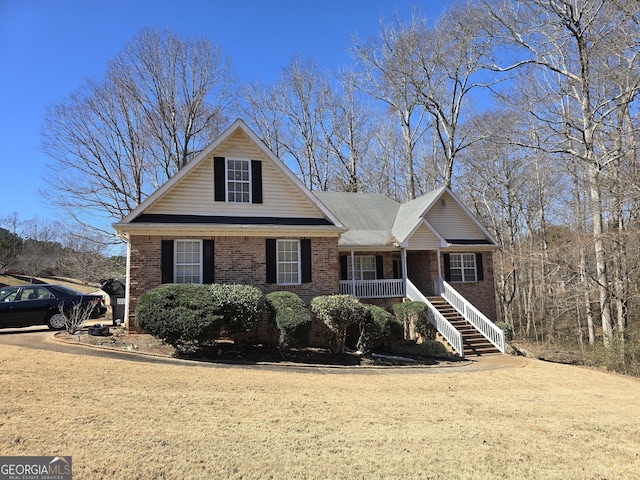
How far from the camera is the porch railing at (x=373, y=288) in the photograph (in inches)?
707

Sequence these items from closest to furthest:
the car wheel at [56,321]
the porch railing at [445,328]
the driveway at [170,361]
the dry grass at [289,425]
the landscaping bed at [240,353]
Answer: the dry grass at [289,425], the driveway at [170,361], the landscaping bed at [240,353], the car wheel at [56,321], the porch railing at [445,328]

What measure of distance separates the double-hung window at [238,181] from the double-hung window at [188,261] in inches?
84.3

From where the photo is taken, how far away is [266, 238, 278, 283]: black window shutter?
49.1ft

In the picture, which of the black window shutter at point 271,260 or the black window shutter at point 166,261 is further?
the black window shutter at point 271,260

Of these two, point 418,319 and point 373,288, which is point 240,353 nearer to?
point 418,319

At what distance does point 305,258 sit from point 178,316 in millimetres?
5815

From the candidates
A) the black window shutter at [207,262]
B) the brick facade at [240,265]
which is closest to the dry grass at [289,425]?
the brick facade at [240,265]

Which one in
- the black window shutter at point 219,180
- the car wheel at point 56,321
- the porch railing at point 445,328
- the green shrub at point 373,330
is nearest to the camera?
the car wheel at point 56,321

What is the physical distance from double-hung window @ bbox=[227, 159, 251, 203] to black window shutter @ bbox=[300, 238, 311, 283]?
262 centimetres

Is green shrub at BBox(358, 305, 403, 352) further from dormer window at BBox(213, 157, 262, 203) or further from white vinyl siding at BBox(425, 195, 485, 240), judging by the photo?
white vinyl siding at BBox(425, 195, 485, 240)

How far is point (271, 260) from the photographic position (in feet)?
49.5

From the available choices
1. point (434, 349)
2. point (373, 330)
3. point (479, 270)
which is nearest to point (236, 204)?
point (373, 330)

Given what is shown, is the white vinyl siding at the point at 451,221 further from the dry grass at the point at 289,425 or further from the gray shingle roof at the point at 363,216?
the dry grass at the point at 289,425

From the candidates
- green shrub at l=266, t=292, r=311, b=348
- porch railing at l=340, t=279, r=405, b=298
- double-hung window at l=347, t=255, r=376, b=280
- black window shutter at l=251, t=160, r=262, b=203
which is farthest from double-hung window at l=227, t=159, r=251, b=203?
double-hung window at l=347, t=255, r=376, b=280
